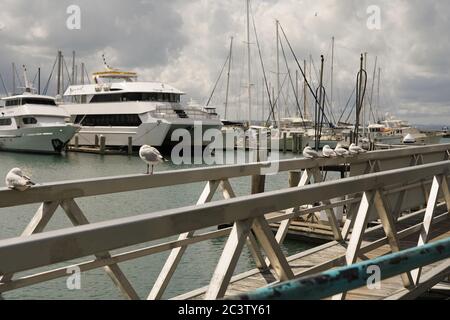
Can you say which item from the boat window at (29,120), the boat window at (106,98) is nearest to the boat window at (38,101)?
the boat window at (29,120)

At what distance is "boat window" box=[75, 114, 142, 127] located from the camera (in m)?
56.2

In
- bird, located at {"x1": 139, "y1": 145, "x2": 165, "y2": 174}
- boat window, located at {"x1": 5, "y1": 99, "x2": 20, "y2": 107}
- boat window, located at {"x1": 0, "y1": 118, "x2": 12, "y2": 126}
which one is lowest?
boat window, located at {"x1": 0, "y1": 118, "x2": 12, "y2": 126}

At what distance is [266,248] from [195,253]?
34.9 feet

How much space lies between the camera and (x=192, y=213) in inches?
123

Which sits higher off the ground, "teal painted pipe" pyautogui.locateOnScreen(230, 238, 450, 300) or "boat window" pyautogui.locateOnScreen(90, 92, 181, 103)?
"boat window" pyautogui.locateOnScreen(90, 92, 181, 103)

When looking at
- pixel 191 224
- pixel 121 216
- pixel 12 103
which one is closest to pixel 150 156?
pixel 191 224

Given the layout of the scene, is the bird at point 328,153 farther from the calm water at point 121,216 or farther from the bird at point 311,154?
the calm water at point 121,216

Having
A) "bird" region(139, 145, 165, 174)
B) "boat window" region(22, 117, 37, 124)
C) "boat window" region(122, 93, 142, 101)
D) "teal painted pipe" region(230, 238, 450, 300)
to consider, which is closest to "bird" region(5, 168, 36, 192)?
"bird" region(139, 145, 165, 174)

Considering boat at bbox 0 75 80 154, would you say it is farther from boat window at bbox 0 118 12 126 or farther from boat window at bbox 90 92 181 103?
boat window at bbox 90 92 181 103

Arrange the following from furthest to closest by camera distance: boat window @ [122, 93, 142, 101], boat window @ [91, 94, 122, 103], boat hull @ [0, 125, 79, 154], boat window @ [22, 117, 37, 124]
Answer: boat window @ [91, 94, 122, 103] → boat window @ [122, 93, 142, 101] → boat window @ [22, 117, 37, 124] → boat hull @ [0, 125, 79, 154]

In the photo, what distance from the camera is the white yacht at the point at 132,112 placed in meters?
54.1

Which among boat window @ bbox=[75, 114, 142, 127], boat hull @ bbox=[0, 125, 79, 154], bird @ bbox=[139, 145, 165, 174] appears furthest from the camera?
boat window @ bbox=[75, 114, 142, 127]

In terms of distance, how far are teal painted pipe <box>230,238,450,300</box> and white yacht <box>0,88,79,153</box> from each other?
5257cm
